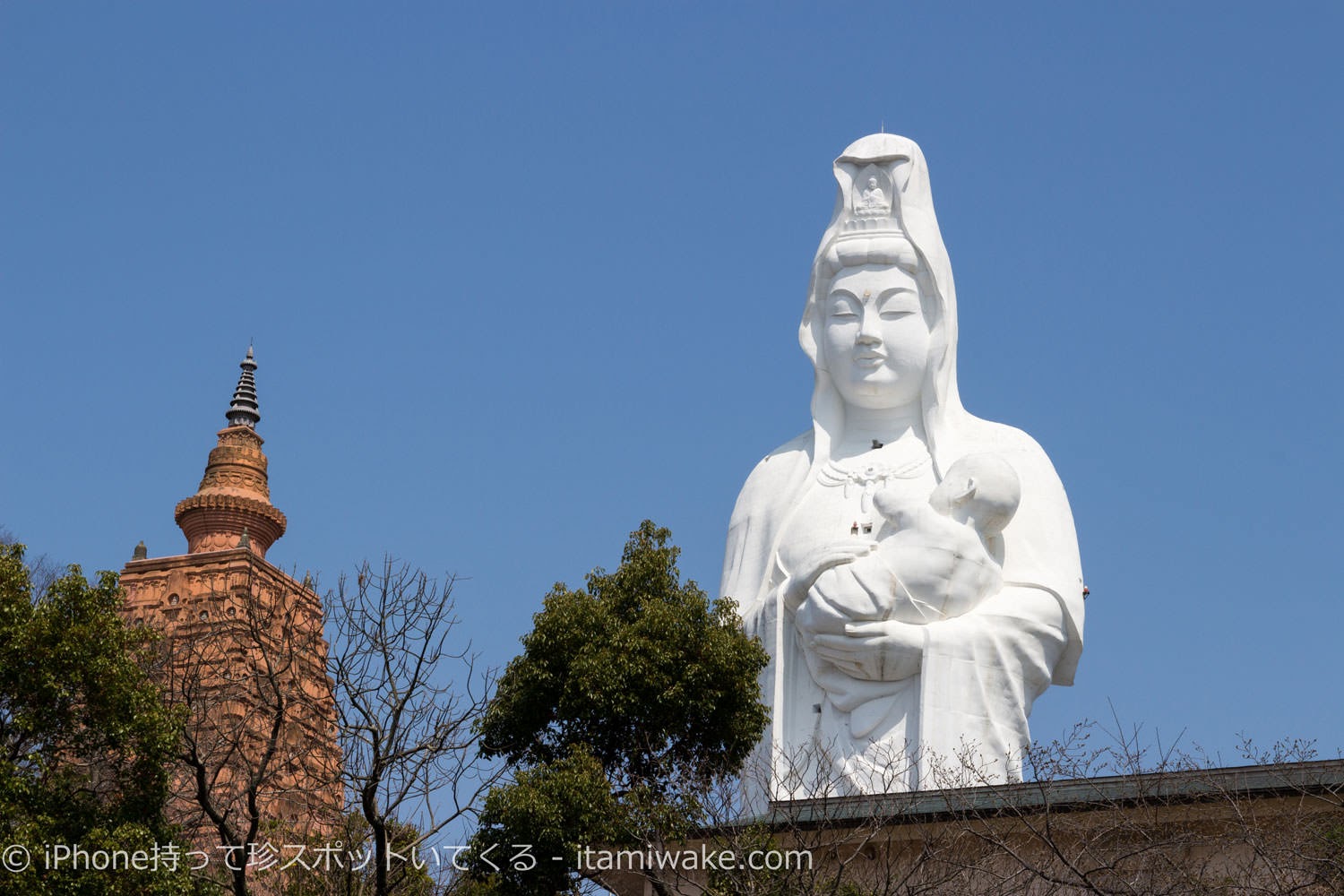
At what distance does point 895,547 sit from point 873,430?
1978 millimetres

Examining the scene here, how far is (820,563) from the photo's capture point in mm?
18812

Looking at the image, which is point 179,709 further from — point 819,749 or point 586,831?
point 819,749

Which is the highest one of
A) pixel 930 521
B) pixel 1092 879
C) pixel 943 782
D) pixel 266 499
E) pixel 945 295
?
pixel 266 499

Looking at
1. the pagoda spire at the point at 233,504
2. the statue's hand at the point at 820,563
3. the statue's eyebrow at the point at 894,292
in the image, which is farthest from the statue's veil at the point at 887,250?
the pagoda spire at the point at 233,504

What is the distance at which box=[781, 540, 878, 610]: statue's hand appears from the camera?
739 inches

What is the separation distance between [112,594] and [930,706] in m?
7.01

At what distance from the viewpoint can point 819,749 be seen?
18.4m

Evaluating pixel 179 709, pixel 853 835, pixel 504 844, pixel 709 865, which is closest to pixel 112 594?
pixel 179 709

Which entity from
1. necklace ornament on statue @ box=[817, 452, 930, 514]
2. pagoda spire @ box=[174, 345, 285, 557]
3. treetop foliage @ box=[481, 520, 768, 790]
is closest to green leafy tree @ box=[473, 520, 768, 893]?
treetop foliage @ box=[481, 520, 768, 790]

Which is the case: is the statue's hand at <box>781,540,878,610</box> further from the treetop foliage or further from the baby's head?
the treetop foliage

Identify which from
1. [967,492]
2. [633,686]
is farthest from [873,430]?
[633,686]

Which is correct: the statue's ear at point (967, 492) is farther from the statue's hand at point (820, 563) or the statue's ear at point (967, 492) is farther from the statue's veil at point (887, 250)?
the statue's veil at point (887, 250)

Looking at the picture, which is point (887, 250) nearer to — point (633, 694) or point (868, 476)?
point (868, 476)

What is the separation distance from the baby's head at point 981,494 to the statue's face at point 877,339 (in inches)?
57.4
